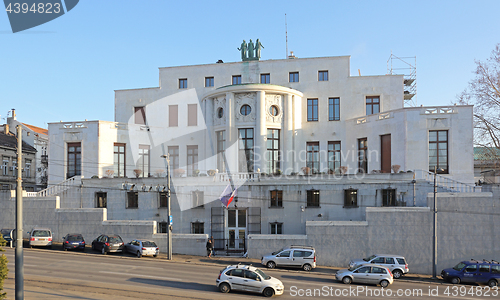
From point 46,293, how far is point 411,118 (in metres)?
31.2

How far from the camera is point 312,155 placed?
4459 centimetres

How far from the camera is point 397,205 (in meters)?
33.8

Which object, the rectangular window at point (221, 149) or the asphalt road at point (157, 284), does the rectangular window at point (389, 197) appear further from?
the rectangular window at point (221, 149)

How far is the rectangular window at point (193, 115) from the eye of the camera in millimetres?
47312

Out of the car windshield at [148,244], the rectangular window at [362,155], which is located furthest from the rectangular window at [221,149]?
the rectangular window at [362,155]

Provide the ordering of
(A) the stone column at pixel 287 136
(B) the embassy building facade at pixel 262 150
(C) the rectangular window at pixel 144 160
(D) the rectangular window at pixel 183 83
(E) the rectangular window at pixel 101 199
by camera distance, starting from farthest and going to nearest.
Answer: (D) the rectangular window at pixel 183 83, (C) the rectangular window at pixel 144 160, (A) the stone column at pixel 287 136, (E) the rectangular window at pixel 101 199, (B) the embassy building facade at pixel 262 150

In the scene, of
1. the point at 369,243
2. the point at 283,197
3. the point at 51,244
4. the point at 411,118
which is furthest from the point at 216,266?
the point at 411,118

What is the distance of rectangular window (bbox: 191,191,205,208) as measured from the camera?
120 ft

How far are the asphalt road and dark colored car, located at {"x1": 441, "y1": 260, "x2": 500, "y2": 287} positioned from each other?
2.61 ft

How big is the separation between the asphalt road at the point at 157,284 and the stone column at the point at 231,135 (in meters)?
13.8

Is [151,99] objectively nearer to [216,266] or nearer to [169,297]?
[216,266]

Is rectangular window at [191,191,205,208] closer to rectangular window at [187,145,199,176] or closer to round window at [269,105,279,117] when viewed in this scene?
rectangular window at [187,145,199,176]

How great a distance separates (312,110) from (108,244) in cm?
2524

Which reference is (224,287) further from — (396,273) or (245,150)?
(245,150)
